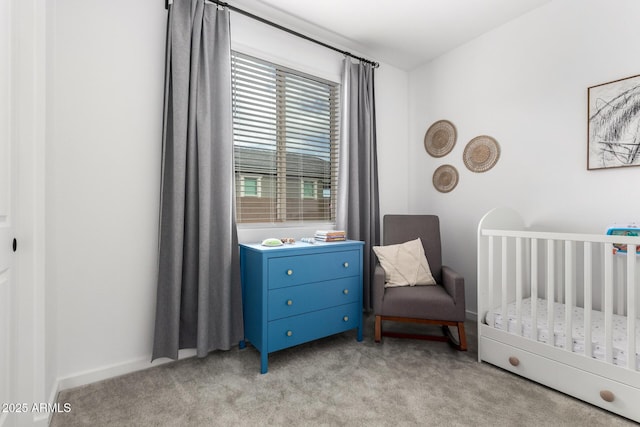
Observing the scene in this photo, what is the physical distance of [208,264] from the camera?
2037 mm

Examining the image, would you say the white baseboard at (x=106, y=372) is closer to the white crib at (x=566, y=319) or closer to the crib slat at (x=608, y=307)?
the white crib at (x=566, y=319)

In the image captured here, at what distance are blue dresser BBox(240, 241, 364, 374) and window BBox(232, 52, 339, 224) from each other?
0.55 metres

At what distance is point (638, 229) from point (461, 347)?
51.3 inches

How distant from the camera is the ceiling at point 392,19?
2.36 m

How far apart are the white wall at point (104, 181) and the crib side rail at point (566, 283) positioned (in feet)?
7.49

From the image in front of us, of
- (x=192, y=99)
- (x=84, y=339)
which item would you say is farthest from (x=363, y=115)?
(x=84, y=339)

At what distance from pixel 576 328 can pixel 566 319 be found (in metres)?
0.20

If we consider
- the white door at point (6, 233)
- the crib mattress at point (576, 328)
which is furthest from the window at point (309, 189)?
the white door at point (6, 233)

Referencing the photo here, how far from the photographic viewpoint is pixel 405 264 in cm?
254

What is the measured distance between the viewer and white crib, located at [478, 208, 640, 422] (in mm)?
1501

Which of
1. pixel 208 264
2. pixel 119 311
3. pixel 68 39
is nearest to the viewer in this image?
pixel 68 39

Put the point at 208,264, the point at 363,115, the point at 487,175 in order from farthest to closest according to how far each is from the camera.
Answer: the point at 363,115 < the point at 487,175 < the point at 208,264

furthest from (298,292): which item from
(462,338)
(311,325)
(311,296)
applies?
(462,338)

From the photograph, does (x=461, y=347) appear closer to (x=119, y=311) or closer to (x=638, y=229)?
(x=638, y=229)
